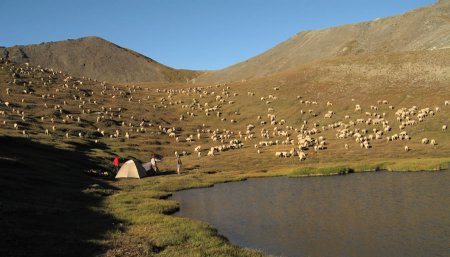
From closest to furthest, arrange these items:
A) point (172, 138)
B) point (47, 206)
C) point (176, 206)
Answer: point (47, 206) < point (176, 206) < point (172, 138)

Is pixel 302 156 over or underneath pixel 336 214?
over

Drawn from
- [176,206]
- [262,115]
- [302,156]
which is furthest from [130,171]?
[262,115]

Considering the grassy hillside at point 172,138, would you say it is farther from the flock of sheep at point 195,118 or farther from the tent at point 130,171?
the tent at point 130,171

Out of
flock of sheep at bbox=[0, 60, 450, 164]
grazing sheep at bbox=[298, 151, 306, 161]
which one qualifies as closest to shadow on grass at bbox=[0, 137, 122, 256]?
flock of sheep at bbox=[0, 60, 450, 164]

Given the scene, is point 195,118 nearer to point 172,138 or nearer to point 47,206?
point 172,138

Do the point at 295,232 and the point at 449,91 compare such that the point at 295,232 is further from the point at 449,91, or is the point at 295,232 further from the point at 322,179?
the point at 449,91

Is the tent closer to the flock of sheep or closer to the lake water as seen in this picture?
the lake water

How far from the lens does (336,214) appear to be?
1246 inches

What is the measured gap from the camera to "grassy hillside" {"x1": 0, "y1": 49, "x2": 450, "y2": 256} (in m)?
26.8

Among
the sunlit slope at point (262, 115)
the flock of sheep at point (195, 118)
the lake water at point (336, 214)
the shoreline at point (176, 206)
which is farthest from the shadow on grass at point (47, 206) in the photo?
the flock of sheep at point (195, 118)

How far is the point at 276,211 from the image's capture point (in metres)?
34.4

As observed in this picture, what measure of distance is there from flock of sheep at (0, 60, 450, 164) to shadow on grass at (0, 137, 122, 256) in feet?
72.6

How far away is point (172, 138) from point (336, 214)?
6927 centimetres

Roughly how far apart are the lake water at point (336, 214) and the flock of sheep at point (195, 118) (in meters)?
25.6
